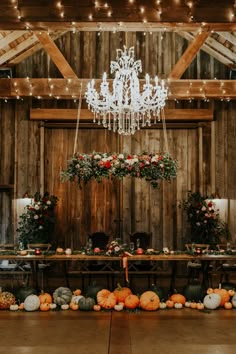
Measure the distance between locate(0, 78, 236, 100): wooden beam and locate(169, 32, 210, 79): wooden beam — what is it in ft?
0.62

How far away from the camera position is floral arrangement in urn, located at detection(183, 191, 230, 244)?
33.7ft

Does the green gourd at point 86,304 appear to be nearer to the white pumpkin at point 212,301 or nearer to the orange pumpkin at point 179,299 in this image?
the orange pumpkin at point 179,299

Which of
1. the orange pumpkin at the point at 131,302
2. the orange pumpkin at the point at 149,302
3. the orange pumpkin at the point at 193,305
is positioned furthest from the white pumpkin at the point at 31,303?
the orange pumpkin at the point at 193,305

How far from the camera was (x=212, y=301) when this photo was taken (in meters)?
7.07

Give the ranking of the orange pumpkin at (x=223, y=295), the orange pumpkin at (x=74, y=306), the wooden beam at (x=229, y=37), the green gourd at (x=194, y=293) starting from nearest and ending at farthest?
the orange pumpkin at (x=74, y=306), the orange pumpkin at (x=223, y=295), the green gourd at (x=194, y=293), the wooden beam at (x=229, y=37)

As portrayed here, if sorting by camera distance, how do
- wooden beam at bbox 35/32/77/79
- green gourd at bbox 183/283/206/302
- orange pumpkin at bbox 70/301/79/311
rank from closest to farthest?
orange pumpkin at bbox 70/301/79/311
green gourd at bbox 183/283/206/302
wooden beam at bbox 35/32/77/79

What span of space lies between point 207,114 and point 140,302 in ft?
17.4

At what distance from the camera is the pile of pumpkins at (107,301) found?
702 centimetres

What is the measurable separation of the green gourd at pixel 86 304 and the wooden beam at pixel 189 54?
448cm

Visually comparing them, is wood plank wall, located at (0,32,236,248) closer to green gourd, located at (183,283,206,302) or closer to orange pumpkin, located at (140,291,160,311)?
green gourd, located at (183,283,206,302)

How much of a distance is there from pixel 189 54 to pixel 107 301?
4667mm

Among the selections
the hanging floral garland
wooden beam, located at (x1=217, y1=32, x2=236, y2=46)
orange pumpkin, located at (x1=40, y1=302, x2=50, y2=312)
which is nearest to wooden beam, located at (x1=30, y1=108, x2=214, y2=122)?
wooden beam, located at (x1=217, y1=32, x2=236, y2=46)

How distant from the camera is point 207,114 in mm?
11031

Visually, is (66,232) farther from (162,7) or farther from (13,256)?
(162,7)
